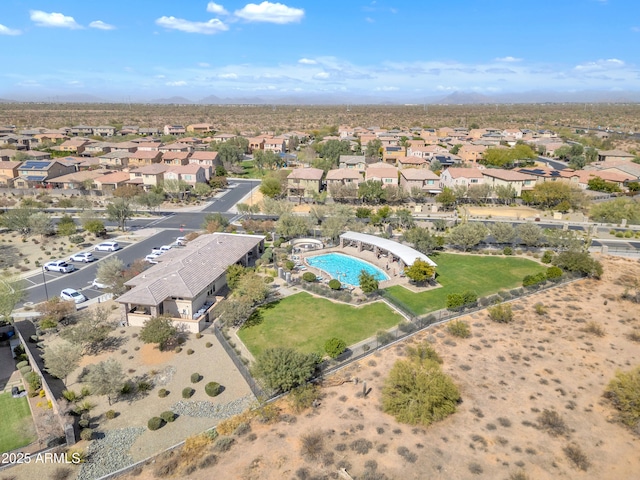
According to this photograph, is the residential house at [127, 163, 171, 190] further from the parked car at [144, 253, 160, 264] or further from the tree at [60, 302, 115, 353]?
the tree at [60, 302, 115, 353]

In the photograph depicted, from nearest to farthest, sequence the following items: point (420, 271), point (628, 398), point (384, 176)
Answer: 1. point (628, 398)
2. point (420, 271)
3. point (384, 176)

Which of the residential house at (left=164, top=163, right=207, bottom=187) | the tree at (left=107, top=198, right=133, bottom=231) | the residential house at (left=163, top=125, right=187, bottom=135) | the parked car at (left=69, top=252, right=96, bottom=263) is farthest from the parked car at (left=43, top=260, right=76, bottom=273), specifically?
the residential house at (left=163, top=125, right=187, bottom=135)

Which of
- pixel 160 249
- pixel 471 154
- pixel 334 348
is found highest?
pixel 471 154

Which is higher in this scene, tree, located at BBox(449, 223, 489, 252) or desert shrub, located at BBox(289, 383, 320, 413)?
tree, located at BBox(449, 223, 489, 252)

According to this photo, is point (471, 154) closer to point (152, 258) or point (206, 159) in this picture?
point (206, 159)

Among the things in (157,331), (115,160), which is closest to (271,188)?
(115,160)

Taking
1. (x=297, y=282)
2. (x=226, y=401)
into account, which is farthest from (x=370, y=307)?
(x=226, y=401)
